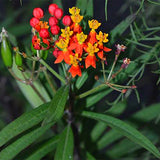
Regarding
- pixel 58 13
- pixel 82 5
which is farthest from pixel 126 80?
pixel 58 13

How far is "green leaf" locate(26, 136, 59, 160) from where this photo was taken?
980mm

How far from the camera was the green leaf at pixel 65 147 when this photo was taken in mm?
873

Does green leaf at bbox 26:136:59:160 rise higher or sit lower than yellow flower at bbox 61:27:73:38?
lower

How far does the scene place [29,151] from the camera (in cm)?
100

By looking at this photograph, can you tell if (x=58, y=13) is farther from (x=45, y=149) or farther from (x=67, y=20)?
(x=45, y=149)

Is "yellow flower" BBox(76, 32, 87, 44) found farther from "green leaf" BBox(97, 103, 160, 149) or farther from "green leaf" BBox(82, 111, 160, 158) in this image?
"green leaf" BBox(97, 103, 160, 149)

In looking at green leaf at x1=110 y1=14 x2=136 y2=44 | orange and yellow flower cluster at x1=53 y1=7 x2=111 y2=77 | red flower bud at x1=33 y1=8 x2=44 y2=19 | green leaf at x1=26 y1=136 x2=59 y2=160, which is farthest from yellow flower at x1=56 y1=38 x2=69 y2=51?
green leaf at x1=26 y1=136 x2=59 y2=160

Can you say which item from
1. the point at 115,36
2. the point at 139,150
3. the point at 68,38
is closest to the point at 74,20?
the point at 68,38

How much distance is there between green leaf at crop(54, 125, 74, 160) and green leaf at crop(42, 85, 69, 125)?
0.18 meters

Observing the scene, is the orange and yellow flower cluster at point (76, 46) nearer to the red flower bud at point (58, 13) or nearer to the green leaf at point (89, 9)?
the red flower bud at point (58, 13)

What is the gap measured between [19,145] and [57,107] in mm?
194

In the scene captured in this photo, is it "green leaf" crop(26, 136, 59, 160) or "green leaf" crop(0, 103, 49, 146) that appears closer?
"green leaf" crop(0, 103, 49, 146)

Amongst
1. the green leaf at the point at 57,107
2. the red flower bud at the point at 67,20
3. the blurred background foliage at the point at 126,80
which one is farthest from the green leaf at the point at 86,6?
the green leaf at the point at 57,107

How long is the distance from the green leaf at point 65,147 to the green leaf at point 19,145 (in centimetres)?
8
